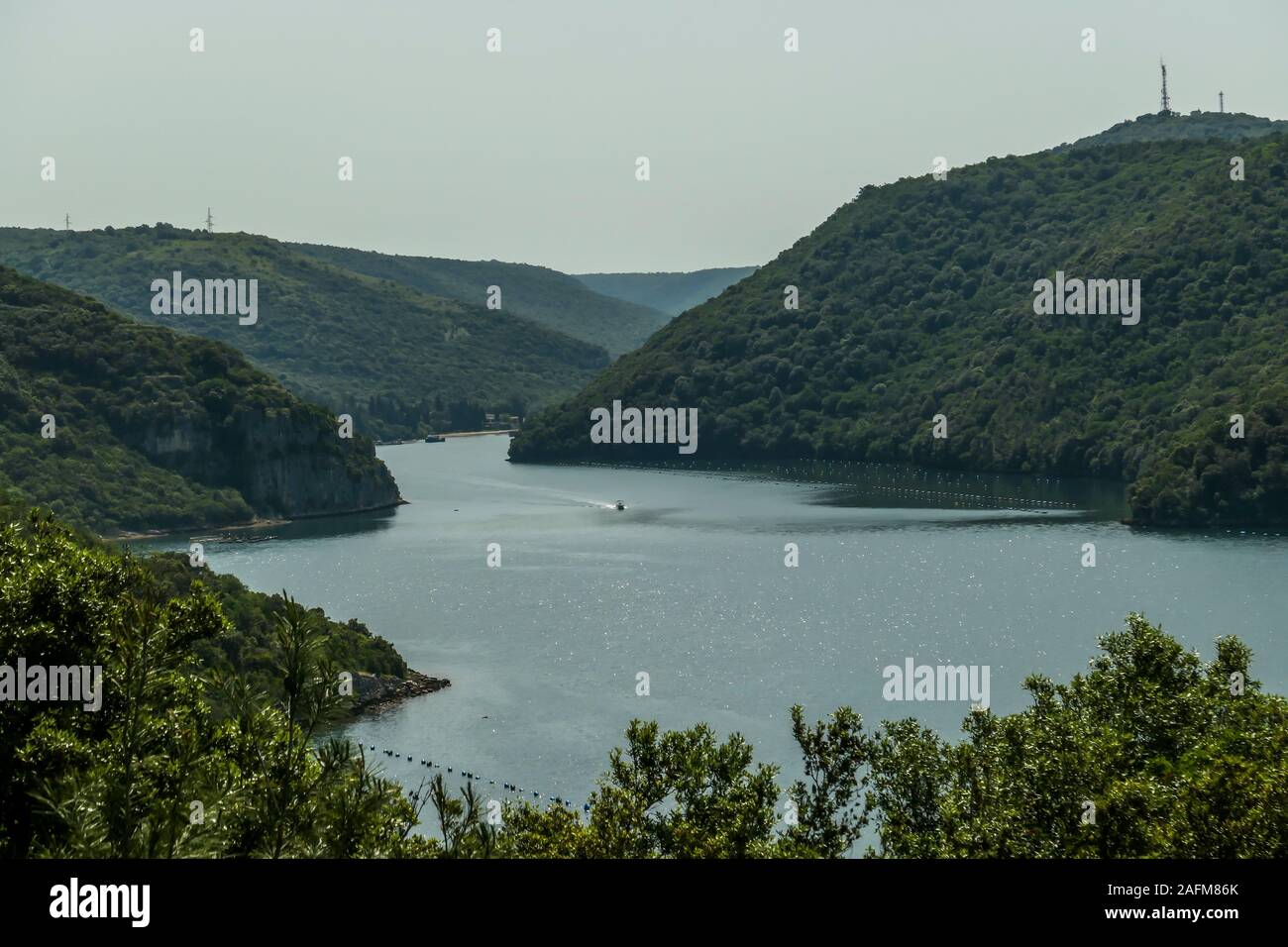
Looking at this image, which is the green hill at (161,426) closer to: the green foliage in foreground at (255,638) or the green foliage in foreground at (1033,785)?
the green foliage in foreground at (255,638)

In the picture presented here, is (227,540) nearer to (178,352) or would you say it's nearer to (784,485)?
(178,352)

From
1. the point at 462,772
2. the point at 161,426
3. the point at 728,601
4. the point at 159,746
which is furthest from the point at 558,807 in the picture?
→ the point at 161,426

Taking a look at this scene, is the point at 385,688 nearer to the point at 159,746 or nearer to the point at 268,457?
the point at 159,746

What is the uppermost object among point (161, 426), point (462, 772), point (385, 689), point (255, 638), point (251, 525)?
point (161, 426)

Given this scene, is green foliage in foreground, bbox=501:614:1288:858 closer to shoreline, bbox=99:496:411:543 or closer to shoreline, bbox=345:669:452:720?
shoreline, bbox=345:669:452:720

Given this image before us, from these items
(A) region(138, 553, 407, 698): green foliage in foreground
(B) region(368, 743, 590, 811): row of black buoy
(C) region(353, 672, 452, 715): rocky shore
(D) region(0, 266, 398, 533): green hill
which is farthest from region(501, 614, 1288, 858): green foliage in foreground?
(D) region(0, 266, 398, 533): green hill

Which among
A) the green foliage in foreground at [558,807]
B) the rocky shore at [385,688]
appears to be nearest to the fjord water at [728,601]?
the rocky shore at [385,688]
